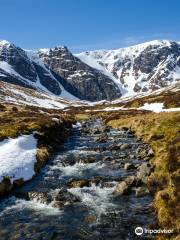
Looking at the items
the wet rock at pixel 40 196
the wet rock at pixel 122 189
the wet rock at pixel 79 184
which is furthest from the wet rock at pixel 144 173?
the wet rock at pixel 40 196

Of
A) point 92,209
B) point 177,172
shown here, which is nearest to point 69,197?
point 92,209

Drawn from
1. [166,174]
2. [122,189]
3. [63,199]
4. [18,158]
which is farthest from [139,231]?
[18,158]

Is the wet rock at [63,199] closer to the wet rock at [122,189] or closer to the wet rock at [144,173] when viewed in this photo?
the wet rock at [122,189]

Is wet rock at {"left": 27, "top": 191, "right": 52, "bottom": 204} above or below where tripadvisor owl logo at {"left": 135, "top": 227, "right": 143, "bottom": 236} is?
above

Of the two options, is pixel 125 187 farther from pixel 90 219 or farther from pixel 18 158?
pixel 18 158

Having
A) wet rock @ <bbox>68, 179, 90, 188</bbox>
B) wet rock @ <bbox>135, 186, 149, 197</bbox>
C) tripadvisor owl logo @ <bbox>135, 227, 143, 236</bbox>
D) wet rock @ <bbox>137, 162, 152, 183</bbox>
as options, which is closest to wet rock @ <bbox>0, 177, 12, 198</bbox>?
wet rock @ <bbox>68, 179, 90, 188</bbox>

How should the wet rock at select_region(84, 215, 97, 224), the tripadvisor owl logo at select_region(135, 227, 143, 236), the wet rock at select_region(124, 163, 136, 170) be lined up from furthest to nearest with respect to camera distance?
the wet rock at select_region(124, 163, 136, 170) → the wet rock at select_region(84, 215, 97, 224) → the tripadvisor owl logo at select_region(135, 227, 143, 236)

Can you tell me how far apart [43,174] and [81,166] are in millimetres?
5756

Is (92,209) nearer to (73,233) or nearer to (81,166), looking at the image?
(73,233)

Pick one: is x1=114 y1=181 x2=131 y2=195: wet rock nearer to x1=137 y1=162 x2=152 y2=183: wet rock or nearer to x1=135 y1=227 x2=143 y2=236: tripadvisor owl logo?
x1=137 y1=162 x2=152 y2=183: wet rock

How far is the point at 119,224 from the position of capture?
28453 millimetres

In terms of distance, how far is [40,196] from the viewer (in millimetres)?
35812

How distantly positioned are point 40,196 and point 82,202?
14.3ft

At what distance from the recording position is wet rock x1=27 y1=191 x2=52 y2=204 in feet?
114
